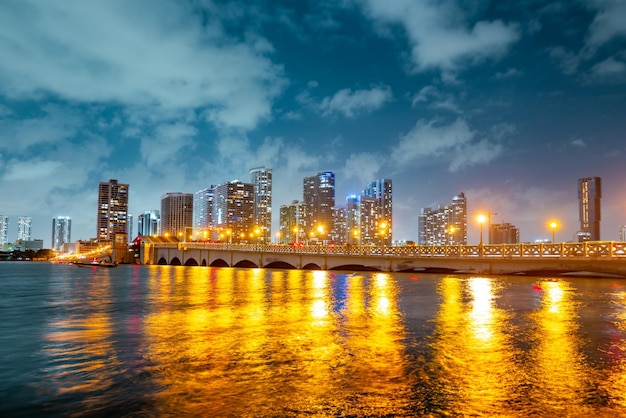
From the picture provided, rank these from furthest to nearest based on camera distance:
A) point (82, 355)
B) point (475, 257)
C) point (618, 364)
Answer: point (475, 257)
point (82, 355)
point (618, 364)

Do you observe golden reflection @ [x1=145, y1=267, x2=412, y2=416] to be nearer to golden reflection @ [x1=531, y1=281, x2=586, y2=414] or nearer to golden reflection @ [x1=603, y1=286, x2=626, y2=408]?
golden reflection @ [x1=531, y1=281, x2=586, y2=414]

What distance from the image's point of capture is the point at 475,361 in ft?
35.9

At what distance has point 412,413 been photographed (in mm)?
7301

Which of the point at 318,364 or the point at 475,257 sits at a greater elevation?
the point at 475,257

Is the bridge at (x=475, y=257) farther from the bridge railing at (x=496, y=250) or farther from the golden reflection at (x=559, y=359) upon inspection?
the golden reflection at (x=559, y=359)

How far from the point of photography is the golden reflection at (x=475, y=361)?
794cm

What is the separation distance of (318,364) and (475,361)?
3847 mm

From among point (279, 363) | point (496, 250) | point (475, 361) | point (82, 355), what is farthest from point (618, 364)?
point (496, 250)

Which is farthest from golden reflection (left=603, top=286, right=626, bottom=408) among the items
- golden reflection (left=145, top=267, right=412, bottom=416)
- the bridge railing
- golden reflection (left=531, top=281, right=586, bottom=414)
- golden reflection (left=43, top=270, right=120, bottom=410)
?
the bridge railing

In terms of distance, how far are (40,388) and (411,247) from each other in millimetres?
57197

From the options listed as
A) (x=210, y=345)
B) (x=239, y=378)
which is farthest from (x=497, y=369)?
(x=210, y=345)

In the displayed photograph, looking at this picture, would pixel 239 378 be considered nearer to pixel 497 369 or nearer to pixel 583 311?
pixel 497 369

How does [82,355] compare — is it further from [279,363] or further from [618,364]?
[618,364]

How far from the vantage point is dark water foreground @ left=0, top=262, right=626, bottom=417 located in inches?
307
